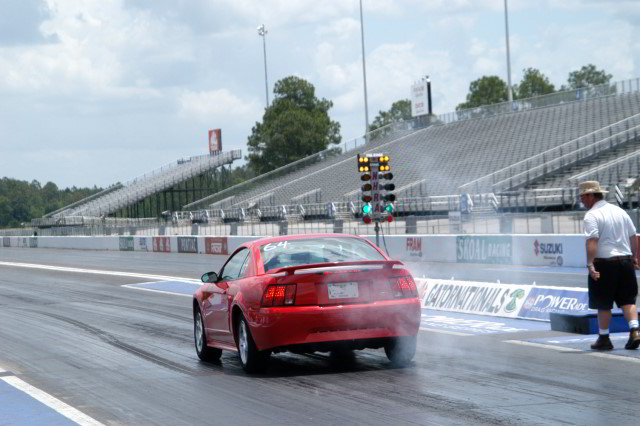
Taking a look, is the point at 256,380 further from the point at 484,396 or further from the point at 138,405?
the point at 484,396

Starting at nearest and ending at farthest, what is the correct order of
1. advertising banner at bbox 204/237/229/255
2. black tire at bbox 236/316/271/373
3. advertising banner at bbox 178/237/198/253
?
1. black tire at bbox 236/316/271/373
2. advertising banner at bbox 204/237/229/255
3. advertising banner at bbox 178/237/198/253

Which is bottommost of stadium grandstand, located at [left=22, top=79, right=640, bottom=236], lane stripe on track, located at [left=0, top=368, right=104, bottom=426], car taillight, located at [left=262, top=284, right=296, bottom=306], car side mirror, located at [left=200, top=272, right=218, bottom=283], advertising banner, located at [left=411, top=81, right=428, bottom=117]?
lane stripe on track, located at [left=0, top=368, right=104, bottom=426]

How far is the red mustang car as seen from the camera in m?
9.69

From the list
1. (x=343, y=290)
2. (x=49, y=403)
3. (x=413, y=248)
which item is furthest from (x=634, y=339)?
(x=413, y=248)

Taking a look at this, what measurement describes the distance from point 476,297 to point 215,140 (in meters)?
86.6

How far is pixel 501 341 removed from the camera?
12.4 metres

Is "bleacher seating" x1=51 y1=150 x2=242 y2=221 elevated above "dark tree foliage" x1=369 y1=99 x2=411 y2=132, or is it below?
below

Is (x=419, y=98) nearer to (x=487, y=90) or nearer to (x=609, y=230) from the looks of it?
(x=487, y=90)

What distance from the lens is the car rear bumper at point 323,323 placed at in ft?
31.7

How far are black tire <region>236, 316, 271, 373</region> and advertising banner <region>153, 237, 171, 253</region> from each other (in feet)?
141

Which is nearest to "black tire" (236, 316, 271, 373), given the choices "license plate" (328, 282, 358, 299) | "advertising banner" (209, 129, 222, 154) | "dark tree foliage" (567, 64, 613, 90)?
"license plate" (328, 282, 358, 299)

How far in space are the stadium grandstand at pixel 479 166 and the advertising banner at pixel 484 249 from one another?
6.10 metres

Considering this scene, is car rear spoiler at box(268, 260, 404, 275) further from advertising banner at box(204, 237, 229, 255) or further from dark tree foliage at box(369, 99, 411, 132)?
dark tree foliage at box(369, 99, 411, 132)

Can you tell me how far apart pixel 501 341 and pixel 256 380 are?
149 inches
